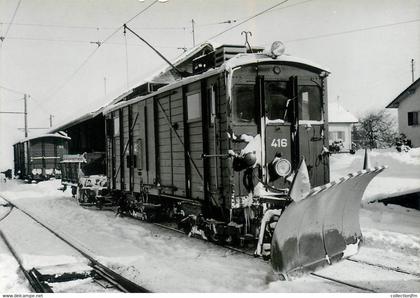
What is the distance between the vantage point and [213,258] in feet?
21.7

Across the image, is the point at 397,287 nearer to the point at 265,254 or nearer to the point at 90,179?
the point at 265,254

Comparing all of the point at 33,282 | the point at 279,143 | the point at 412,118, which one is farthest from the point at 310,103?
the point at 412,118

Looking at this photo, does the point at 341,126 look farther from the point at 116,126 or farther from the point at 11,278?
the point at 11,278

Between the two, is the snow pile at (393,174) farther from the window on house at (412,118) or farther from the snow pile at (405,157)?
the window on house at (412,118)

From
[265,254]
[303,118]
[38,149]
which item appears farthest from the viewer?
[38,149]

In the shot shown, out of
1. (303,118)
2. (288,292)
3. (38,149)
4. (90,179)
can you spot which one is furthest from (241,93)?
(38,149)

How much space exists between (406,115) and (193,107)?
18796 millimetres

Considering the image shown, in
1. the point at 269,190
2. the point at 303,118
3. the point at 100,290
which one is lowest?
the point at 100,290

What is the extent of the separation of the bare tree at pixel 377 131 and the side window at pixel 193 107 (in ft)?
120

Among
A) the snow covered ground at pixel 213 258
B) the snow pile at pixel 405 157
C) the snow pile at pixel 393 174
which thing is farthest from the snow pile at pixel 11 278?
the snow pile at pixel 405 157

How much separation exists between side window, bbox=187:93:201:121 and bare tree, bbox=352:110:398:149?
120 feet

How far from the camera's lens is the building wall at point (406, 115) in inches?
889

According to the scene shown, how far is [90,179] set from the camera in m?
15.0

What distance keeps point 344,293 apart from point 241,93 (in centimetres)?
335
